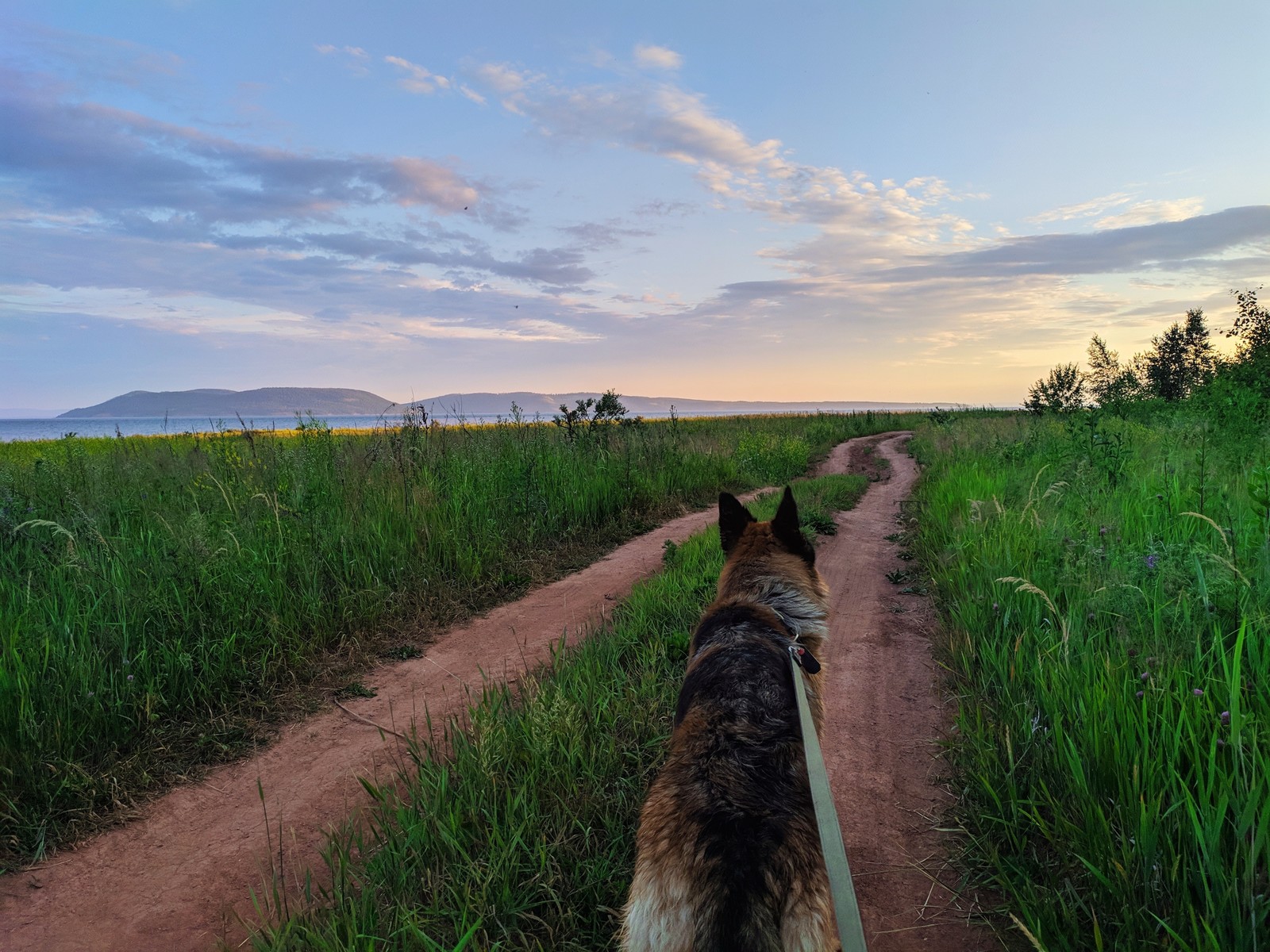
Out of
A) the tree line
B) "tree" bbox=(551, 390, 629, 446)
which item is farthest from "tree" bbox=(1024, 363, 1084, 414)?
"tree" bbox=(551, 390, 629, 446)

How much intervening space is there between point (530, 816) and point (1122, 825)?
2.46 m

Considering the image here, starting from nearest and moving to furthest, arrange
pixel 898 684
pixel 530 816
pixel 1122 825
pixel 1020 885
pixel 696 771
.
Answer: pixel 696 771, pixel 1122 825, pixel 1020 885, pixel 530 816, pixel 898 684

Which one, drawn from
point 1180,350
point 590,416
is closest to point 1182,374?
point 1180,350

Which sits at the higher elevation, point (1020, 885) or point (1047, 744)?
point (1047, 744)

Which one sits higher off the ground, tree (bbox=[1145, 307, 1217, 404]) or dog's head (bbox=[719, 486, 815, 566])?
tree (bbox=[1145, 307, 1217, 404])

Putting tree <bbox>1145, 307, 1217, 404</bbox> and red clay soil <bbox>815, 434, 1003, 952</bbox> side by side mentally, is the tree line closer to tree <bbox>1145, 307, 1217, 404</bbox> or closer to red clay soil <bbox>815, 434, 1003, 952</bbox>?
tree <bbox>1145, 307, 1217, 404</bbox>

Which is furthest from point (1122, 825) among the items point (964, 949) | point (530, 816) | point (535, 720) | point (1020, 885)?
point (535, 720)

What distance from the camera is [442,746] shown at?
144 inches

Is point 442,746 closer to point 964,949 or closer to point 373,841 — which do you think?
point 373,841

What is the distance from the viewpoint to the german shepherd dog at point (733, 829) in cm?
159

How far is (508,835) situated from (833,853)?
178 centimetres

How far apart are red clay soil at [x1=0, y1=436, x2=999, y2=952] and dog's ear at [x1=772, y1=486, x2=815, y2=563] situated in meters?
1.27

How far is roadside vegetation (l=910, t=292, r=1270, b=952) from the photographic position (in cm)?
199

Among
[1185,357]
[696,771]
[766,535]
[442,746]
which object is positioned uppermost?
[1185,357]
